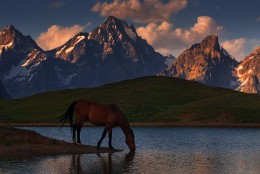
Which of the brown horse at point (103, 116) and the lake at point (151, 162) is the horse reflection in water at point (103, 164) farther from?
the brown horse at point (103, 116)

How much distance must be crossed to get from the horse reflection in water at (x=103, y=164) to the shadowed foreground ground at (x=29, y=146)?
90.6 inches

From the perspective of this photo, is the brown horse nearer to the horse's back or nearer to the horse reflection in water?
the horse's back

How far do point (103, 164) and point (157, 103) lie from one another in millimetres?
105519

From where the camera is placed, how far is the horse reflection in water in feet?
110

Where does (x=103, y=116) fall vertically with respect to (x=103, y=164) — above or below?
above

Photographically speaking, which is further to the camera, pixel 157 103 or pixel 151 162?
pixel 157 103

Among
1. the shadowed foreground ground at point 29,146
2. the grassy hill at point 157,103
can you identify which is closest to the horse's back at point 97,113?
the shadowed foreground ground at point 29,146

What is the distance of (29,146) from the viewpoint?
139 ft

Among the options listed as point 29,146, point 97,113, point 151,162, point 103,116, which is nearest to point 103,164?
point 151,162

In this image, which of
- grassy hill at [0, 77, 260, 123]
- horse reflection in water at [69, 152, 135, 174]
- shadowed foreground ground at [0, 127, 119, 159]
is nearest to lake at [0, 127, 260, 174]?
horse reflection in water at [69, 152, 135, 174]

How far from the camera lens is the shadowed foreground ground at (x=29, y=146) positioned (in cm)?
4028

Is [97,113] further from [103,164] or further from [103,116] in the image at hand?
[103,164]

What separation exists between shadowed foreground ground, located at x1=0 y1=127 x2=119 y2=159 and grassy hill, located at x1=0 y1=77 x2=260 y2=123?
66735mm

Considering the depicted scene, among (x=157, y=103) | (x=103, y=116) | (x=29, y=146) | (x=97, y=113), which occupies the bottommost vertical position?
(x=29, y=146)
